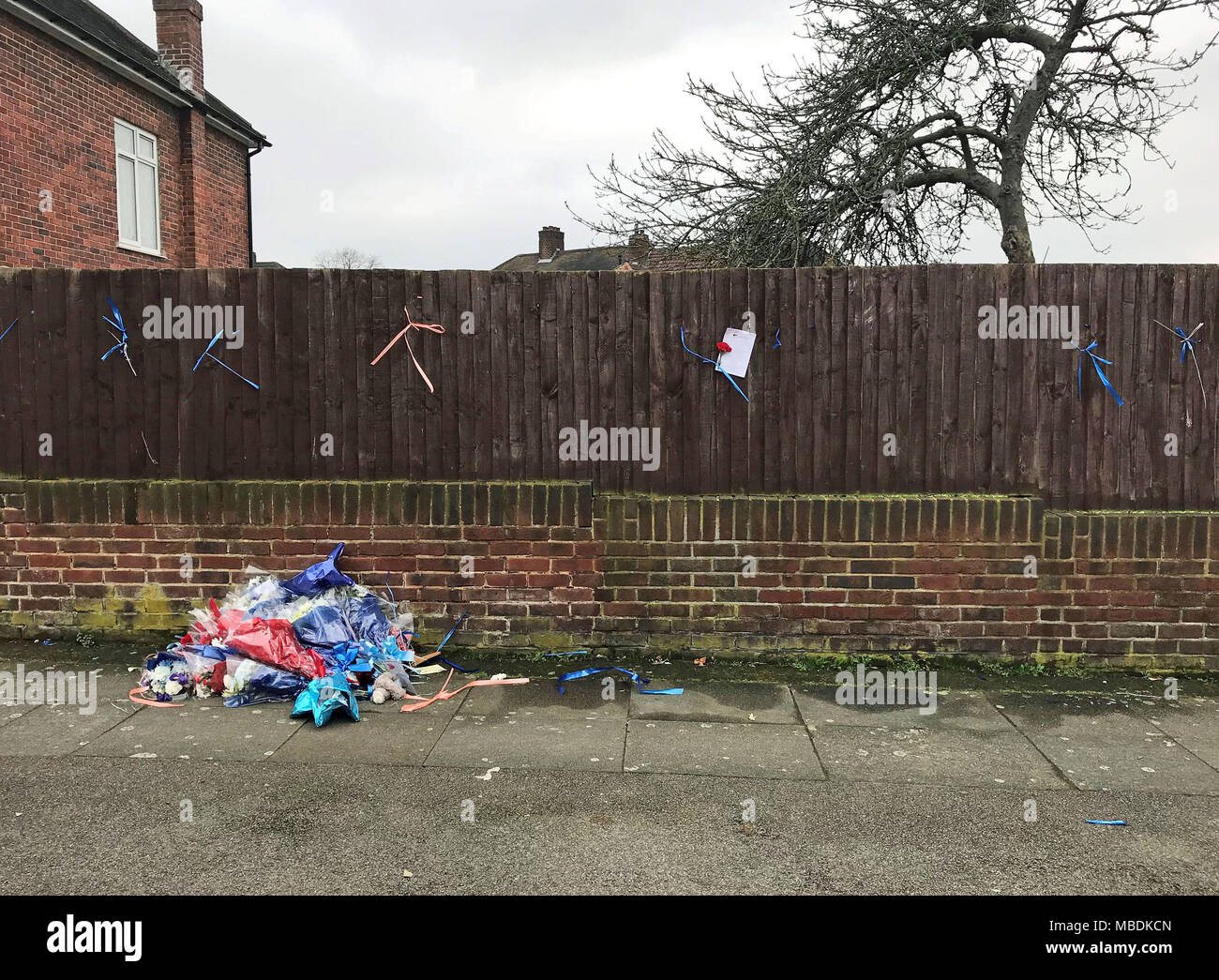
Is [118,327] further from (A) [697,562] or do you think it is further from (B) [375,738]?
(A) [697,562]

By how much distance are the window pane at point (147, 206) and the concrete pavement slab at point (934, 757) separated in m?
14.9

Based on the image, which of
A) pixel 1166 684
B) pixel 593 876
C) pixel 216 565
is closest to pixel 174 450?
pixel 216 565

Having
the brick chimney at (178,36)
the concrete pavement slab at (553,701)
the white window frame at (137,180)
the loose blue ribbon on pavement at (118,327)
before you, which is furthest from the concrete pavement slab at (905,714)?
the brick chimney at (178,36)

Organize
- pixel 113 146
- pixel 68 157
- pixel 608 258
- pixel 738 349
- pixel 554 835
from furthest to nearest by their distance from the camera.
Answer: pixel 608 258 → pixel 113 146 → pixel 68 157 → pixel 738 349 → pixel 554 835

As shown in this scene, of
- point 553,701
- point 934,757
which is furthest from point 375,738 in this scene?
point 934,757

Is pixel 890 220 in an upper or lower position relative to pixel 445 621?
upper

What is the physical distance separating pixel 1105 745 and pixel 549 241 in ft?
119

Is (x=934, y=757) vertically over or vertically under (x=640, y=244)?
under

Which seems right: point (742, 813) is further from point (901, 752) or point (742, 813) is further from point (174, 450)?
point (174, 450)

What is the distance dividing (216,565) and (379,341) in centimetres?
182

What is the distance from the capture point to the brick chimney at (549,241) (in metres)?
38.1

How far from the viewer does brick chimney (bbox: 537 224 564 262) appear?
38.1 m

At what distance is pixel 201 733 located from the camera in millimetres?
4504

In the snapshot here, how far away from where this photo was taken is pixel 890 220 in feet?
35.3
